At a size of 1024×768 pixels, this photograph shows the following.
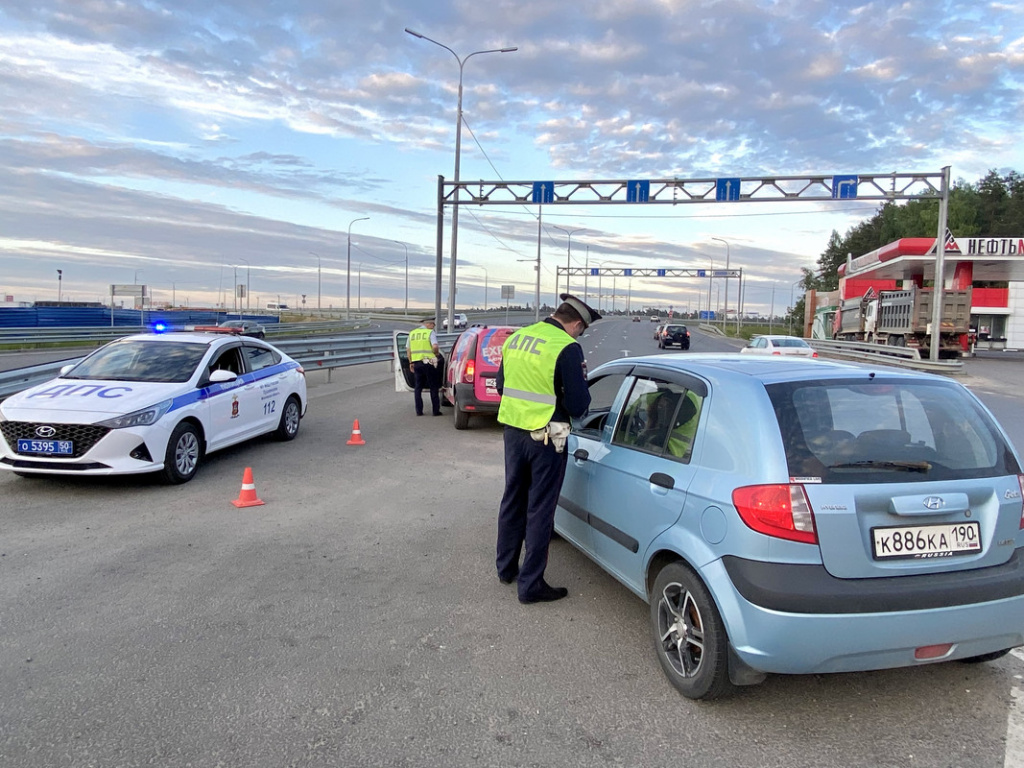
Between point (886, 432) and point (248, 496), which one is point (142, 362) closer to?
point (248, 496)

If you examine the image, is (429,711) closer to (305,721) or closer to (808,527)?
(305,721)

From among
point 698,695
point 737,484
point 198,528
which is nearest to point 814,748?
point 698,695

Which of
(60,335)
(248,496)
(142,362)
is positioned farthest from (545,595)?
(60,335)

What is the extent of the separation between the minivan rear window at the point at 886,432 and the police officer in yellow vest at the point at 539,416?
1.29 metres

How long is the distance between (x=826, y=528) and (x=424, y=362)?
32.4 feet

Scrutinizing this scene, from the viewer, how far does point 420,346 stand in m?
12.3

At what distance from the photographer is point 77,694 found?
3361 mm

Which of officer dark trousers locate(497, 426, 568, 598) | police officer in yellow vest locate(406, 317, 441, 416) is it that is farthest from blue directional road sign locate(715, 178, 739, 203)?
officer dark trousers locate(497, 426, 568, 598)

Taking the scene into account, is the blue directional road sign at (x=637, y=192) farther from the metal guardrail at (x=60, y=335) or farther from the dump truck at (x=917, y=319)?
the metal guardrail at (x=60, y=335)

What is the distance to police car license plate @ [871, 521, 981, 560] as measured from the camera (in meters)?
3.10

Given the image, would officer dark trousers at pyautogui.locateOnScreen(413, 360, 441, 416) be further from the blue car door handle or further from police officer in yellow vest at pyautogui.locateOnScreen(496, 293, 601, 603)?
the blue car door handle

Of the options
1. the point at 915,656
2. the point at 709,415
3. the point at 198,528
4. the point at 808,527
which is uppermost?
the point at 709,415

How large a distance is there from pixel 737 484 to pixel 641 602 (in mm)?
1693

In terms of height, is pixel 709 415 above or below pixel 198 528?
above
